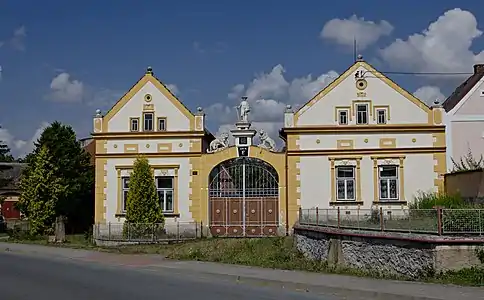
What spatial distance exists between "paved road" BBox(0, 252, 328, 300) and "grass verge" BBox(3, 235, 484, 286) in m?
3.13

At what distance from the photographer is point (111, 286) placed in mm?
15797

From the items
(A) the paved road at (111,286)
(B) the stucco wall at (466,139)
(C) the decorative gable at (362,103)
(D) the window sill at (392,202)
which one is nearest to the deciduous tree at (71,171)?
(C) the decorative gable at (362,103)

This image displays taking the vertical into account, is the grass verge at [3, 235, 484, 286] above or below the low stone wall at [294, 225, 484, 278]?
below

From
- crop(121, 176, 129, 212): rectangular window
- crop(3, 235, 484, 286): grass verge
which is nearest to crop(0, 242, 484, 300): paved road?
crop(3, 235, 484, 286): grass verge

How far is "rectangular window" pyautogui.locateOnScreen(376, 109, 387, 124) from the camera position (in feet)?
105

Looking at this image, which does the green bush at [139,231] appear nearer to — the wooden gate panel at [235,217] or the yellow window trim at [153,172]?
the yellow window trim at [153,172]

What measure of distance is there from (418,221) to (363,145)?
612 inches

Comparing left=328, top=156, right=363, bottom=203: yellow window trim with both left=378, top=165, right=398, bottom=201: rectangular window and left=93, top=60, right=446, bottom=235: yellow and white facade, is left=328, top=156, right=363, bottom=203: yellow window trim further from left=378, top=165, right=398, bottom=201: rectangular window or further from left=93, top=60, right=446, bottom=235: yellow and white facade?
left=378, top=165, right=398, bottom=201: rectangular window

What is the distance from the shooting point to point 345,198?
31875 mm

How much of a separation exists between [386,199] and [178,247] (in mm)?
10520

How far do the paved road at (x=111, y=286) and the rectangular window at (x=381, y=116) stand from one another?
52.2ft

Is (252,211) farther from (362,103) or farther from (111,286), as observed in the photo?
(111,286)

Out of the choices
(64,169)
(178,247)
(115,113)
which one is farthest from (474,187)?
(64,169)

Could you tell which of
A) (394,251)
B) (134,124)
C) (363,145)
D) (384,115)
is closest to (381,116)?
(384,115)
